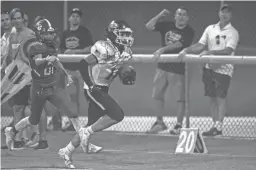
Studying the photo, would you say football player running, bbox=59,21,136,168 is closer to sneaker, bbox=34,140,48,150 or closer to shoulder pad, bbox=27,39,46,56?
shoulder pad, bbox=27,39,46,56

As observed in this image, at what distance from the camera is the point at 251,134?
12859 millimetres

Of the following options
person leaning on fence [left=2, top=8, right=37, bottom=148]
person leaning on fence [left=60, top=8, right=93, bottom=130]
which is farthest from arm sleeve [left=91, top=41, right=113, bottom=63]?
person leaning on fence [left=60, top=8, right=93, bottom=130]

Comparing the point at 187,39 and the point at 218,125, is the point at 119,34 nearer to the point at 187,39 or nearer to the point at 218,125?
the point at 187,39

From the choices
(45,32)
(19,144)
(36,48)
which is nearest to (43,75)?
(36,48)

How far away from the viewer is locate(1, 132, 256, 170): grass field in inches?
396

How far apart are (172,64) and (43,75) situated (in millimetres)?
2620

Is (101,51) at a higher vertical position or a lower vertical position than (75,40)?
higher

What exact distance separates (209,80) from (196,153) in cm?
201

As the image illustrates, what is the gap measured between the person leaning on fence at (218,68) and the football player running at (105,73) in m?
2.17

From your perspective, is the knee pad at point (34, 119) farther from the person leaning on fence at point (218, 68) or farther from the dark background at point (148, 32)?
the dark background at point (148, 32)

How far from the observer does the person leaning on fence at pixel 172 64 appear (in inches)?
512

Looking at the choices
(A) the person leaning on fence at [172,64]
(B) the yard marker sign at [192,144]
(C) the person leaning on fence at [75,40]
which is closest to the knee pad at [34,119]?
(B) the yard marker sign at [192,144]

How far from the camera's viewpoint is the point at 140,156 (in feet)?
36.5

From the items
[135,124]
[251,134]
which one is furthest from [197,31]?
[251,134]
